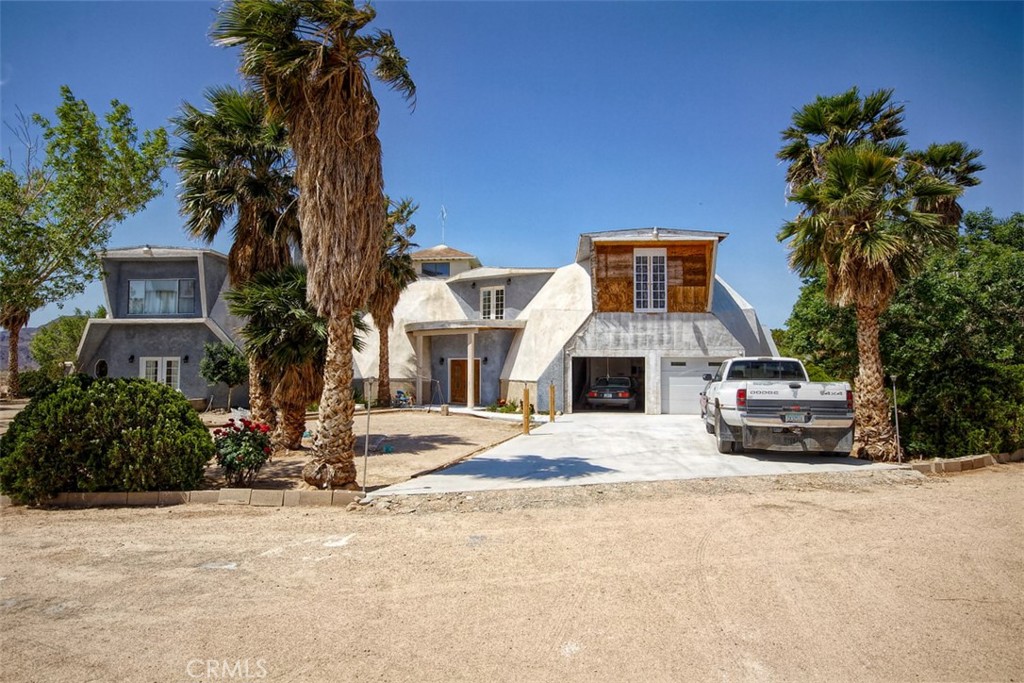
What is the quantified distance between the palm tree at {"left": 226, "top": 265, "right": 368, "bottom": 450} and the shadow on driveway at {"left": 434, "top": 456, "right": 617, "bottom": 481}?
11.6ft

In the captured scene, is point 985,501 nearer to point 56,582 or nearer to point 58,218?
point 56,582

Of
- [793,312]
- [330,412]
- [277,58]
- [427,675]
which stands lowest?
[427,675]

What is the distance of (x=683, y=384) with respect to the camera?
75.1 ft

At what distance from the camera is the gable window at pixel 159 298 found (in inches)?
1035

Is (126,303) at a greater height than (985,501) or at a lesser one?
greater

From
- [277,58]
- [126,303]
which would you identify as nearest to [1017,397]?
[277,58]

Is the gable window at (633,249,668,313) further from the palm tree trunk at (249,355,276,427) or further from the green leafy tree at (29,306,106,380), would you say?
the green leafy tree at (29,306,106,380)

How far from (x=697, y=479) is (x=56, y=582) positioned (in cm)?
897

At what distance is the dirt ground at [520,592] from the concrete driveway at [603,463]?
1.33m

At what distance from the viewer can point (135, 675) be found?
3932mm

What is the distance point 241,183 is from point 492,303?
18.1 meters

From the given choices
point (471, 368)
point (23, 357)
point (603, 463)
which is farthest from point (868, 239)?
point (23, 357)

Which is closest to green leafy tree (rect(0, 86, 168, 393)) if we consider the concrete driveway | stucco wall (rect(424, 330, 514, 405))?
the concrete driveway

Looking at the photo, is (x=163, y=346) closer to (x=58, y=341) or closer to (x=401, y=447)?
(x=401, y=447)
